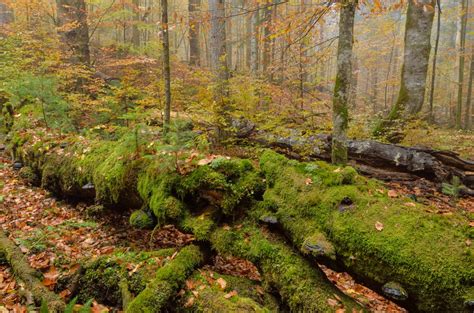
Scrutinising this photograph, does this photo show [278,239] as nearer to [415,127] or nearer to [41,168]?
[41,168]

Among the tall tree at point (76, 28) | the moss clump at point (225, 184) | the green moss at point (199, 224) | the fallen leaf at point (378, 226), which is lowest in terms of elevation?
the green moss at point (199, 224)

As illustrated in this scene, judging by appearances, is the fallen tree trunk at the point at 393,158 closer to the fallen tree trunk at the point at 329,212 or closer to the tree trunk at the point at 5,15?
the fallen tree trunk at the point at 329,212

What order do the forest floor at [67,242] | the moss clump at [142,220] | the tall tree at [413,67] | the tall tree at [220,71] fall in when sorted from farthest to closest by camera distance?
the tall tree at [413,67]
the tall tree at [220,71]
the moss clump at [142,220]
the forest floor at [67,242]

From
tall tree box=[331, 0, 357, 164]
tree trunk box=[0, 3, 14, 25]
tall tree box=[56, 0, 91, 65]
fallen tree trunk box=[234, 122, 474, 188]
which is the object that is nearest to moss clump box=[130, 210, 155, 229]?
tall tree box=[331, 0, 357, 164]

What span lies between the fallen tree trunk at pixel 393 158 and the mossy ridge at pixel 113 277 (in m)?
Result: 4.72

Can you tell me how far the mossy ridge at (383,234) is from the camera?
2516 millimetres

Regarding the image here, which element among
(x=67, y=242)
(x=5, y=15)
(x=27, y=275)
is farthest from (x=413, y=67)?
(x=5, y=15)

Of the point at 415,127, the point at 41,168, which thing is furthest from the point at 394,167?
the point at 41,168

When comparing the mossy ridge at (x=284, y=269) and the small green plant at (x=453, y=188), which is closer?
the mossy ridge at (x=284, y=269)

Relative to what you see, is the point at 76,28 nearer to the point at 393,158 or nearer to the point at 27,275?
the point at 27,275

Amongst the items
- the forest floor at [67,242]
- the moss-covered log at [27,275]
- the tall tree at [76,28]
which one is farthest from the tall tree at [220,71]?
the tall tree at [76,28]

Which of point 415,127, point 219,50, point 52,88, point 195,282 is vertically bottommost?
point 195,282

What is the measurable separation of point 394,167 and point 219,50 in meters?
5.50

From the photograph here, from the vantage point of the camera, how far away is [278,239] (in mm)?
3641
